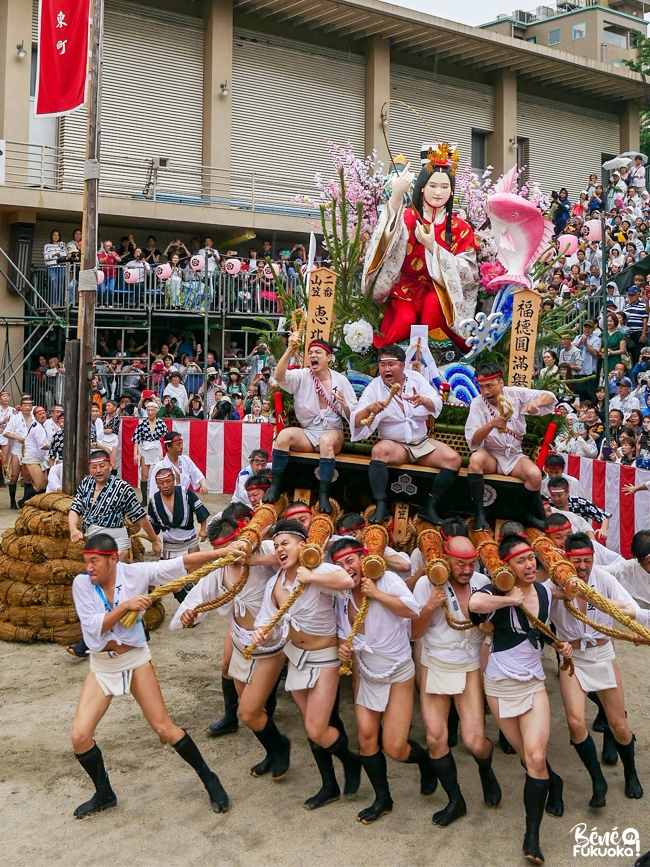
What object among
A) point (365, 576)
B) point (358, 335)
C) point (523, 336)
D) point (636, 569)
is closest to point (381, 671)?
point (365, 576)

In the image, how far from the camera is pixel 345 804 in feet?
18.1

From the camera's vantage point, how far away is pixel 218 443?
1579cm

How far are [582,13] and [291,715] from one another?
2964cm

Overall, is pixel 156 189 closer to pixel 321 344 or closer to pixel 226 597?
pixel 321 344

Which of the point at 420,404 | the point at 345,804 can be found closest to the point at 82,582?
the point at 345,804

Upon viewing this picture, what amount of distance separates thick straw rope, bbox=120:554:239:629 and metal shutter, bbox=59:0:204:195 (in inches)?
616

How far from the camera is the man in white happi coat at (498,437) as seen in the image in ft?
19.7

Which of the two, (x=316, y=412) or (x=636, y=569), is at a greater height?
(x=316, y=412)

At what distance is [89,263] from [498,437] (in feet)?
17.6

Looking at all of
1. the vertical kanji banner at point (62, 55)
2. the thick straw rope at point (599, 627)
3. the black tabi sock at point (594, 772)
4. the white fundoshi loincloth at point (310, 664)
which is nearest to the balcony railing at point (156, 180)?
the vertical kanji banner at point (62, 55)

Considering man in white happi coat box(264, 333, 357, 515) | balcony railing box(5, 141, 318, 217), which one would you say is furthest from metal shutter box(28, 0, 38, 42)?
man in white happi coat box(264, 333, 357, 515)

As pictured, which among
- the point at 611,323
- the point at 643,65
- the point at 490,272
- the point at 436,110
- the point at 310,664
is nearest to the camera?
the point at 310,664

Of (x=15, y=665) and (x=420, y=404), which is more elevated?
(x=420, y=404)

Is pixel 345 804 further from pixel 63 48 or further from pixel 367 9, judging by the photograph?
pixel 367 9
